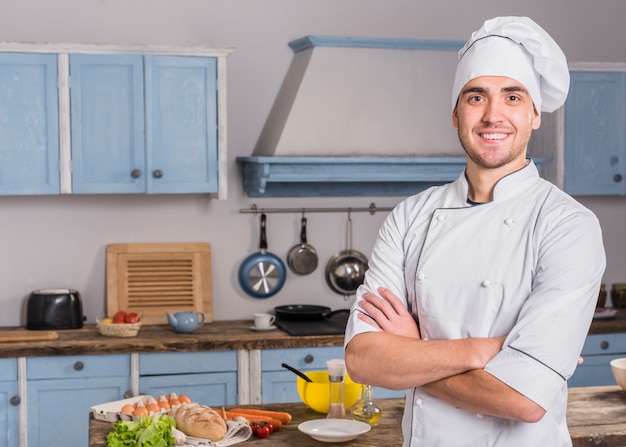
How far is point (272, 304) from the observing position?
5.21 meters

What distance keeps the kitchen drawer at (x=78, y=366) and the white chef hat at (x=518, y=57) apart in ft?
9.01

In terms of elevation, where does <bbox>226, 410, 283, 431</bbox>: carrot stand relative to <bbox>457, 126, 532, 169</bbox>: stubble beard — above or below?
below

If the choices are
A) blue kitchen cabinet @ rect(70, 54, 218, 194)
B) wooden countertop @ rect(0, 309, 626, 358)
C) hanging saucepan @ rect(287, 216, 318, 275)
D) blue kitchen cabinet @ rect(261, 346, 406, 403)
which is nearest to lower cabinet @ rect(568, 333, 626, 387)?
blue kitchen cabinet @ rect(261, 346, 406, 403)

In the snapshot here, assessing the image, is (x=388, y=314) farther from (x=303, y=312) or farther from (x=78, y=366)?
(x=303, y=312)

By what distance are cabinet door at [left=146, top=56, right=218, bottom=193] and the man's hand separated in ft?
8.34

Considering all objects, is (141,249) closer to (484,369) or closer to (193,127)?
(193,127)

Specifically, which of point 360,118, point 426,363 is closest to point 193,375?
point 360,118

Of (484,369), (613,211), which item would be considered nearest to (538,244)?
(484,369)

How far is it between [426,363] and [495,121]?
1.87ft

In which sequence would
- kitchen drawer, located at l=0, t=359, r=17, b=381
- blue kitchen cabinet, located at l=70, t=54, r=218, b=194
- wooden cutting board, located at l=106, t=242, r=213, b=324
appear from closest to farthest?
kitchen drawer, located at l=0, t=359, r=17, b=381 → blue kitchen cabinet, located at l=70, t=54, r=218, b=194 → wooden cutting board, located at l=106, t=242, r=213, b=324

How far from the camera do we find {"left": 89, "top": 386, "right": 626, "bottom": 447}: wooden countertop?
2.63 m

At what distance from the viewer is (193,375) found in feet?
14.8

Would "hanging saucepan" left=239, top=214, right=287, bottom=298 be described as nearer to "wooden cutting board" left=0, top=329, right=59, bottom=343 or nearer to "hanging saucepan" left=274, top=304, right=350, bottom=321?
"hanging saucepan" left=274, top=304, right=350, bottom=321

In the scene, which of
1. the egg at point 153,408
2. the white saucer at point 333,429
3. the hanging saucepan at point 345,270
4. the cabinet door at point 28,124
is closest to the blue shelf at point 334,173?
the hanging saucepan at point 345,270
